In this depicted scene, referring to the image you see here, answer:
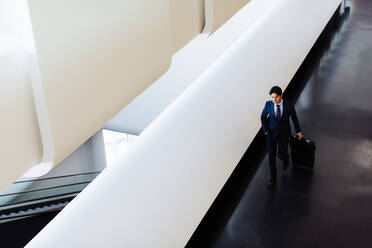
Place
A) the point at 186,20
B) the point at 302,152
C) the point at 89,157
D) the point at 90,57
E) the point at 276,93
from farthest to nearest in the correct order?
1. the point at 89,157
2. the point at 302,152
3. the point at 276,93
4. the point at 186,20
5. the point at 90,57

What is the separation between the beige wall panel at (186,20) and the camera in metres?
4.76

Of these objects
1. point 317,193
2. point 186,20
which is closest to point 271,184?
point 317,193

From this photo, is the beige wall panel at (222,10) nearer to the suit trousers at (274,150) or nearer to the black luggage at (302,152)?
the suit trousers at (274,150)

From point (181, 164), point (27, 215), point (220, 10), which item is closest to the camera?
point (181, 164)

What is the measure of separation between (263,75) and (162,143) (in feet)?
11.7

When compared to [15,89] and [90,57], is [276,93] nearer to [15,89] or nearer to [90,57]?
[90,57]

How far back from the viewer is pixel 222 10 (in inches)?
227

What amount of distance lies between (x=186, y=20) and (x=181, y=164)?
1647 mm

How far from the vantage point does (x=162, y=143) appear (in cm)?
527

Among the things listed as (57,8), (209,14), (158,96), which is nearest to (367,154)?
(209,14)

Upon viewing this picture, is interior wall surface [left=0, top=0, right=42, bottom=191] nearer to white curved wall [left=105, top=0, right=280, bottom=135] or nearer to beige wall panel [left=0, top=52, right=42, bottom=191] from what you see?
beige wall panel [left=0, top=52, right=42, bottom=191]

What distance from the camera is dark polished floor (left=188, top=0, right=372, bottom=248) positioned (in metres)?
6.10

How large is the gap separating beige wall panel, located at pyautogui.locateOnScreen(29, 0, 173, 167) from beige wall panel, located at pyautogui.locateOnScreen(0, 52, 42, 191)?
0.11m

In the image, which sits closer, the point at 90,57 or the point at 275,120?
the point at 90,57
